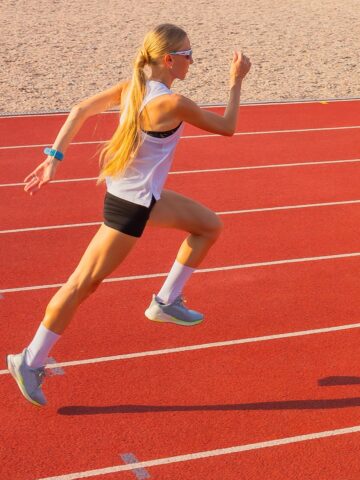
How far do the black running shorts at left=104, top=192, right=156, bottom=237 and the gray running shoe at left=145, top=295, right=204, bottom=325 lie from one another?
80 cm

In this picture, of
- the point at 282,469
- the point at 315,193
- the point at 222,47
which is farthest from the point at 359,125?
the point at 282,469

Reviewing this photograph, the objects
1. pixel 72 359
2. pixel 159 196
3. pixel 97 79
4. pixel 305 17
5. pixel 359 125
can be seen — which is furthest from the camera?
pixel 305 17

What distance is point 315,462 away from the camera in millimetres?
4301

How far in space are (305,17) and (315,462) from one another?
58.5 ft

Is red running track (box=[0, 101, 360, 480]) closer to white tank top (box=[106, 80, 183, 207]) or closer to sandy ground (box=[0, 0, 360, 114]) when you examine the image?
white tank top (box=[106, 80, 183, 207])

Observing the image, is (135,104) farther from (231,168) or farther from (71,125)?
(231,168)

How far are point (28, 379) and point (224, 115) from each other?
5.17 ft

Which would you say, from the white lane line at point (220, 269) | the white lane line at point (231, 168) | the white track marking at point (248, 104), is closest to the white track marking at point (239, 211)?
the white lane line at point (220, 269)

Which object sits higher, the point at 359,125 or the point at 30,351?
the point at 359,125

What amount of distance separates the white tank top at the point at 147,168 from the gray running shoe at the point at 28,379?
0.95 metres

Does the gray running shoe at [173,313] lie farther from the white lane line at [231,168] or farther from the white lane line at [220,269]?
the white lane line at [231,168]

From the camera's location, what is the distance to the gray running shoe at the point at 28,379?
4.50m

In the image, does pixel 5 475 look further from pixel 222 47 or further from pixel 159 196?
pixel 222 47

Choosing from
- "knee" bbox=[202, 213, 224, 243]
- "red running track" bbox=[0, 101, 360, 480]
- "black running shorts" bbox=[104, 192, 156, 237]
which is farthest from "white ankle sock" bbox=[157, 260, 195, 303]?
"black running shorts" bbox=[104, 192, 156, 237]
